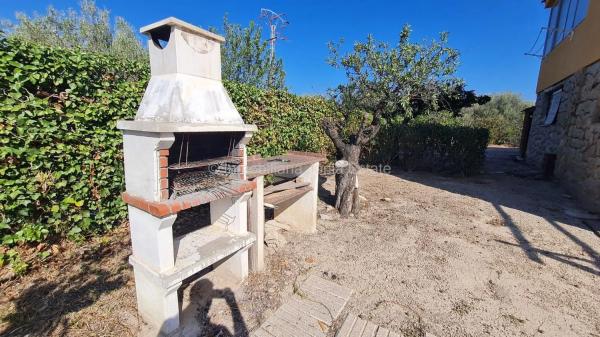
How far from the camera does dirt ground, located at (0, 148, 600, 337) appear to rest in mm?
2217

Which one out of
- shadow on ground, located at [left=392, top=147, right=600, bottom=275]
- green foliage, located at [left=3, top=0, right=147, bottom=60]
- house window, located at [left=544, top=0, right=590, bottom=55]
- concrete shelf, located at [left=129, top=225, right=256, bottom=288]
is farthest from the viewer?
green foliage, located at [left=3, top=0, right=147, bottom=60]

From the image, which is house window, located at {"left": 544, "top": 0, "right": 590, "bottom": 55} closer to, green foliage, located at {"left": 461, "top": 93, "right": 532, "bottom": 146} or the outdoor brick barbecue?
green foliage, located at {"left": 461, "top": 93, "right": 532, "bottom": 146}

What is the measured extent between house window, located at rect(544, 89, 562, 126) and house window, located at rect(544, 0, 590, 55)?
1.64m

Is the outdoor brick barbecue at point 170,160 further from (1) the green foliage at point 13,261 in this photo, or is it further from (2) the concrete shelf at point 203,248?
(1) the green foliage at point 13,261

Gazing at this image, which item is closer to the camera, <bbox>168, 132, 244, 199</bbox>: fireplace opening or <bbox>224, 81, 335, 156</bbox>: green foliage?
<bbox>168, 132, 244, 199</bbox>: fireplace opening

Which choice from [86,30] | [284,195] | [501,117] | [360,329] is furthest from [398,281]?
[501,117]

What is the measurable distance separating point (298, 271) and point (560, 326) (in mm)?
2399

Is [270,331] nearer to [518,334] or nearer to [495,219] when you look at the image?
[518,334]

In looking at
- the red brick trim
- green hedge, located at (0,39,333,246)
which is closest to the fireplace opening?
the red brick trim

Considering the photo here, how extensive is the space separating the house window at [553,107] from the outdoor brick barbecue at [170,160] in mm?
10126

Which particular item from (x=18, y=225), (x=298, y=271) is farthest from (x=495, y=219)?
(x=18, y=225)

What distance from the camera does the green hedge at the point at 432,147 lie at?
8.05 metres

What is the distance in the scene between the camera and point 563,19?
27.0ft

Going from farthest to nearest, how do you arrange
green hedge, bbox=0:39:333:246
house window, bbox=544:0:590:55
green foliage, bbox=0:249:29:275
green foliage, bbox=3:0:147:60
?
1. green foliage, bbox=3:0:147:60
2. house window, bbox=544:0:590:55
3. green foliage, bbox=0:249:29:275
4. green hedge, bbox=0:39:333:246
